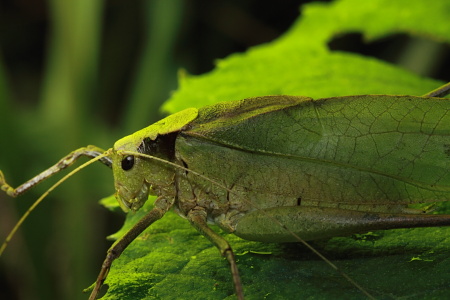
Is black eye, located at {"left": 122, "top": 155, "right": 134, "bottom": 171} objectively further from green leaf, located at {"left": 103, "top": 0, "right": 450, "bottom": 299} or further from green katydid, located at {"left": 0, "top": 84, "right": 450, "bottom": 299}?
green leaf, located at {"left": 103, "top": 0, "right": 450, "bottom": 299}

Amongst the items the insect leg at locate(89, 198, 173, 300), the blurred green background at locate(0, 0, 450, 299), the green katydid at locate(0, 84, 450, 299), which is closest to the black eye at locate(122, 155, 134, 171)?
the green katydid at locate(0, 84, 450, 299)

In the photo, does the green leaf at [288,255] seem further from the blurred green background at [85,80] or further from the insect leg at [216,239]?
the blurred green background at [85,80]

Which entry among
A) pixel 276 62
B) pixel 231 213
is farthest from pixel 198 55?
pixel 231 213

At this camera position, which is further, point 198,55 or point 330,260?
point 198,55

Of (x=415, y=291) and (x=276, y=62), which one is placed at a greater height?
(x=276, y=62)

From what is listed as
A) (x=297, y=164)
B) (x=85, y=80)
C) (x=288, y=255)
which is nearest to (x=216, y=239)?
(x=288, y=255)

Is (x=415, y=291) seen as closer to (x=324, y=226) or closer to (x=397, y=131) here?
(x=324, y=226)

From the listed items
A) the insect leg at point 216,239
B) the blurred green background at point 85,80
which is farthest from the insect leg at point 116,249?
the blurred green background at point 85,80
